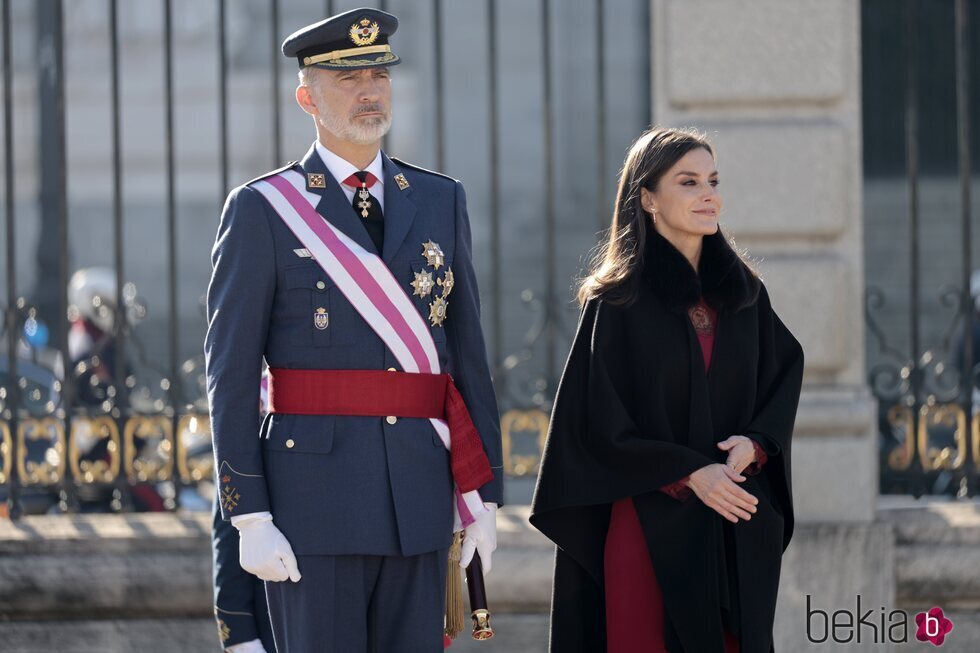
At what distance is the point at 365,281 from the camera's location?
3.43 m

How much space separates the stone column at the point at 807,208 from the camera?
515cm

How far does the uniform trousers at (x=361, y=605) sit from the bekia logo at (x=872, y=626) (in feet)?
6.66

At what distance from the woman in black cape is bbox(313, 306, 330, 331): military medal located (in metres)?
0.68

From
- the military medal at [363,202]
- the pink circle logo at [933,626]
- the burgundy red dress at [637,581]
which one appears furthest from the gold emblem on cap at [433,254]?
the pink circle logo at [933,626]

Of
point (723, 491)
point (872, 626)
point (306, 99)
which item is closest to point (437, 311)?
point (306, 99)

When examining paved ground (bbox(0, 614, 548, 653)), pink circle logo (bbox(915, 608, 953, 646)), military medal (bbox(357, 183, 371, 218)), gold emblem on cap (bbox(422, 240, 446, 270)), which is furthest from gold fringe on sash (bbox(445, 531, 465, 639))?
pink circle logo (bbox(915, 608, 953, 646))

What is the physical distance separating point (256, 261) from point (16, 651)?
252 centimetres

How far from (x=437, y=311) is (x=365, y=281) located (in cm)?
18

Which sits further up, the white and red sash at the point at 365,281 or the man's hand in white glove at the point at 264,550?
the white and red sash at the point at 365,281

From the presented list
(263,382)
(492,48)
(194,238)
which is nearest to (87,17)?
(194,238)

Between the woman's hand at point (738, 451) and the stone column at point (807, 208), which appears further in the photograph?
the stone column at point (807, 208)

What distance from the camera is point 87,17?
15844 mm

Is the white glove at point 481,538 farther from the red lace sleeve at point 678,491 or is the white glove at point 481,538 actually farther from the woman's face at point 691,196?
the woman's face at point 691,196

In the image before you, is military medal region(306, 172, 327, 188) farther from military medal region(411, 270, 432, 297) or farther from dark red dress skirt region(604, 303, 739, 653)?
dark red dress skirt region(604, 303, 739, 653)
